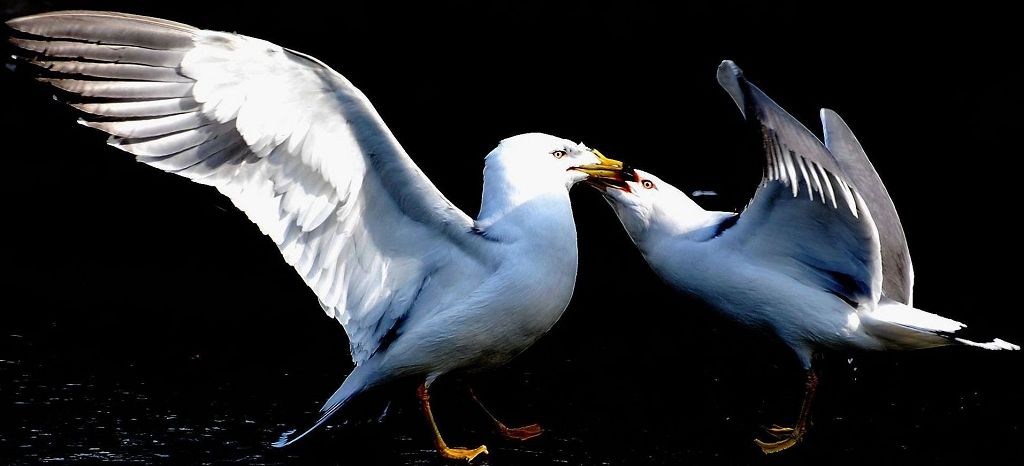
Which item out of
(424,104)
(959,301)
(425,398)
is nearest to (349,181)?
(425,398)

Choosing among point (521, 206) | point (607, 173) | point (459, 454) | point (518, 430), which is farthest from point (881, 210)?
point (459, 454)

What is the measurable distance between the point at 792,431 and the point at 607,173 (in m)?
1.23

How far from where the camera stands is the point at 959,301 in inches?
268

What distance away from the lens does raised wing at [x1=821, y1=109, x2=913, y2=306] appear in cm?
541

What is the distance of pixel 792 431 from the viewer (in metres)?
4.73

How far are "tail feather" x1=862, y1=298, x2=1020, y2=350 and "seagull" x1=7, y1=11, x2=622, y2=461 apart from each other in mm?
1253

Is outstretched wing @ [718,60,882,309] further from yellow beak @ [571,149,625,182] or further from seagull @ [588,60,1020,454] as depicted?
yellow beak @ [571,149,625,182]

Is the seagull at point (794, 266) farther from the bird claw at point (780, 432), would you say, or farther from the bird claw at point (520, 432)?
the bird claw at point (520, 432)

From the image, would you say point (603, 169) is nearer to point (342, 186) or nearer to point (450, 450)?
point (342, 186)

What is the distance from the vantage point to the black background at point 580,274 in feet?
15.5

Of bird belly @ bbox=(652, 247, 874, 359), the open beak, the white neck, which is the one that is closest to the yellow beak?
the open beak

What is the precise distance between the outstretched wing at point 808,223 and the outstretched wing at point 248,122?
114 centimetres

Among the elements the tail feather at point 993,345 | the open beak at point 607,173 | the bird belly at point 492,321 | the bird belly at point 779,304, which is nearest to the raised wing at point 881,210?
the bird belly at point 779,304

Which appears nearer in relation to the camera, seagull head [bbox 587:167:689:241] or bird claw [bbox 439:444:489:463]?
bird claw [bbox 439:444:489:463]
